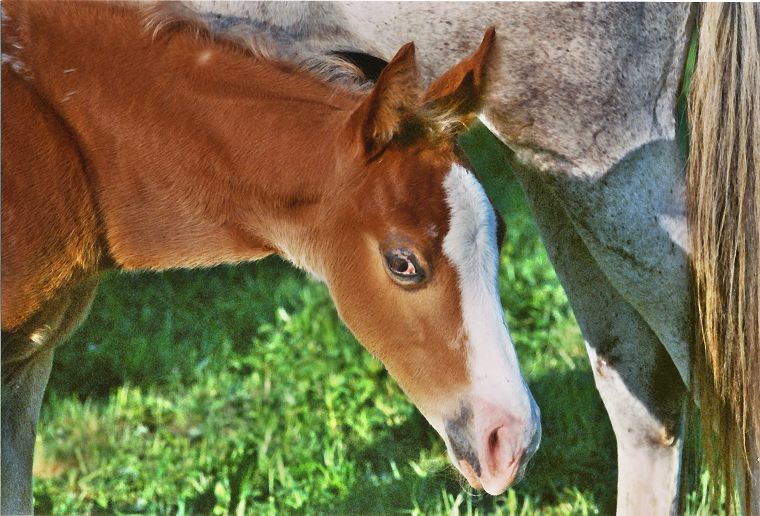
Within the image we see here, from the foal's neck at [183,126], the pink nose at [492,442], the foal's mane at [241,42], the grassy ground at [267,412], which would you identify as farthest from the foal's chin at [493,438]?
the grassy ground at [267,412]

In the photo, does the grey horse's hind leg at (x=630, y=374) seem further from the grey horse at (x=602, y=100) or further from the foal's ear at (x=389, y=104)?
the foal's ear at (x=389, y=104)

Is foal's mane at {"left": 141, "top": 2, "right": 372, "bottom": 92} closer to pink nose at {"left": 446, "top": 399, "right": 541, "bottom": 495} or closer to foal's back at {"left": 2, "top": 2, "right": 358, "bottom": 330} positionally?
foal's back at {"left": 2, "top": 2, "right": 358, "bottom": 330}

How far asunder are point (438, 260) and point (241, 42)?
0.68m

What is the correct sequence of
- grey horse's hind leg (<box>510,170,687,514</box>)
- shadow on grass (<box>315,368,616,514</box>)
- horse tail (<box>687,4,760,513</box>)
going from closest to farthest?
horse tail (<box>687,4,760,513</box>)
grey horse's hind leg (<box>510,170,687,514</box>)
shadow on grass (<box>315,368,616,514</box>)

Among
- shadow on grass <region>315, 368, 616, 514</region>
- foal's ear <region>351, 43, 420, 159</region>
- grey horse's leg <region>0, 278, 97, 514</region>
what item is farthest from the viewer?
shadow on grass <region>315, 368, 616, 514</region>

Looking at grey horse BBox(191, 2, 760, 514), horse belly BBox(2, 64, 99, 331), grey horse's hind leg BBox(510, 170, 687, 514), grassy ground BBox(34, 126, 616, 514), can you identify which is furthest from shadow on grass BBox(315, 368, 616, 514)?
horse belly BBox(2, 64, 99, 331)

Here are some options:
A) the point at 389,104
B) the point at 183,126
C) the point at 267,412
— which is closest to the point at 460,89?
the point at 389,104

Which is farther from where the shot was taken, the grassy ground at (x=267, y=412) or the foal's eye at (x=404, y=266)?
the grassy ground at (x=267, y=412)

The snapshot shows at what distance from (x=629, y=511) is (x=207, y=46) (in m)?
1.63

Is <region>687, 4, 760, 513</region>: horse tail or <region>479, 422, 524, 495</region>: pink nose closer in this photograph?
<region>479, 422, 524, 495</region>: pink nose

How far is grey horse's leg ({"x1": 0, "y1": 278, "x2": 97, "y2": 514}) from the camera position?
2467mm

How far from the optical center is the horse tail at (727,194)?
257 cm

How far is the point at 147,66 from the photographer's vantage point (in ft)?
7.89

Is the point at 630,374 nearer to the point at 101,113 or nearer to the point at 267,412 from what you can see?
the point at 267,412
